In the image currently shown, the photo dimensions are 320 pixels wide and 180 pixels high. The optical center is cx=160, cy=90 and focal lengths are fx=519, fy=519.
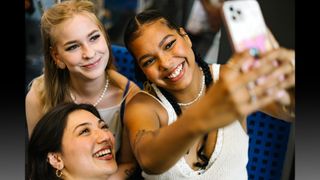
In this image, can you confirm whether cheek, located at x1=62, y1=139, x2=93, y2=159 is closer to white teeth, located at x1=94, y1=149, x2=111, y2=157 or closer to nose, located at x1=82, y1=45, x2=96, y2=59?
white teeth, located at x1=94, y1=149, x2=111, y2=157

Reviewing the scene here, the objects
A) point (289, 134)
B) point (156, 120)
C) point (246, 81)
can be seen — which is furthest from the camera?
point (289, 134)

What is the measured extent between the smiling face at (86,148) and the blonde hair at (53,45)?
46 mm

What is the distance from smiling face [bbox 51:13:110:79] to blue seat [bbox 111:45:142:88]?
0.08ft

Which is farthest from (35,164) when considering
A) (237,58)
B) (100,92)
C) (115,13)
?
(237,58)

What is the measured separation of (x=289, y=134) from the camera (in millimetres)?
878

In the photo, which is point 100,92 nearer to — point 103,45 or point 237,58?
point 103,45

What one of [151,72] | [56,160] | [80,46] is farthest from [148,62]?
[56,160]

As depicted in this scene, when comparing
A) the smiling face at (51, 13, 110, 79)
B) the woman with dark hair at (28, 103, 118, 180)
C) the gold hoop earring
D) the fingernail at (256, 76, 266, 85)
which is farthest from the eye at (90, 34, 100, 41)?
the fingernail at (256, 76, 266, 85)

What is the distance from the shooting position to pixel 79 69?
2.66ft

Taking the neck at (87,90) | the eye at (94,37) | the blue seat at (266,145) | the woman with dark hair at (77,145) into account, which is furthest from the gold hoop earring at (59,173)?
the blue seat at (266,145)

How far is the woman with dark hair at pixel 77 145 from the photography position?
2.66ft

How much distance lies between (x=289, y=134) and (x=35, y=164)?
1.40 ft

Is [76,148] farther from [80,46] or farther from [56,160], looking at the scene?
[80,46]

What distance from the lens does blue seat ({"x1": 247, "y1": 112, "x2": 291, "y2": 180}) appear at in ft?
2.87
